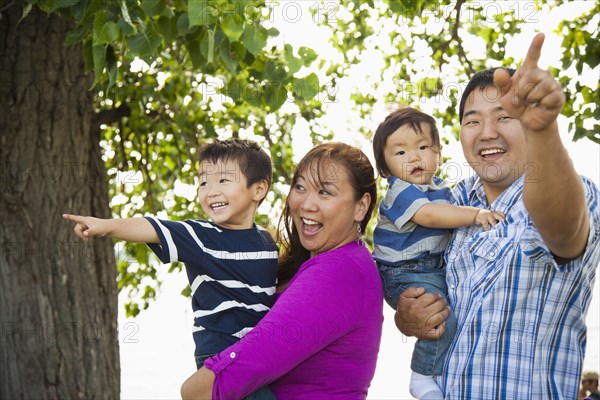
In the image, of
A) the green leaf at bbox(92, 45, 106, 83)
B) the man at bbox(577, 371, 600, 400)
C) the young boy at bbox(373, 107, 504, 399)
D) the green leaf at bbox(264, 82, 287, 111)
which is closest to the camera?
the young boy at bbox(373, 107, 504, 399)

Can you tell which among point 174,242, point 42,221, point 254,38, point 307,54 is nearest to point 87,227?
point 174,242

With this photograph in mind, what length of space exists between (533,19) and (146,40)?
3058 millimetres

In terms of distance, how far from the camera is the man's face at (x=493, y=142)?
2041 millimetres

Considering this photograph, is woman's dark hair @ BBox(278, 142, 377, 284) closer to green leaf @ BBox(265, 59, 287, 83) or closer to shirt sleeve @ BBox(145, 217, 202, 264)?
shirt sleeve @ BBox(145, 217, 202, 264)

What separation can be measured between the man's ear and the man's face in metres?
0.65

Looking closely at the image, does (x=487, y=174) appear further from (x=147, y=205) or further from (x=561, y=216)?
(x=147, y=205)

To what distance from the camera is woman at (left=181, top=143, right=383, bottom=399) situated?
1986mm

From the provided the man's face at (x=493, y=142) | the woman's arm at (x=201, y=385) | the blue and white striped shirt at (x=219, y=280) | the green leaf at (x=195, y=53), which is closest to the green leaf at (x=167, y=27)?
the green leaf at (x=195, y=53)

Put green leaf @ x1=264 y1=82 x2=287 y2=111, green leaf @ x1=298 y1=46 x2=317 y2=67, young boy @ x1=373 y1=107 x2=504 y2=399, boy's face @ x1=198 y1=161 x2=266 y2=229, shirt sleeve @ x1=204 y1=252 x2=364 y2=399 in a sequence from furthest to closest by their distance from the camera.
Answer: green leaf @ x1=264 y1=82 x2=287 y2=111, green leaf @ x1=298 y1=46 x2=317 y2=67, boy's face @ x1=198 y1=161 x2=266 y2=229, young boy @ x1=373 y1=107 x2=504 y2=399, shirt sleeve @ x1=204 y1=252 x2=364 y2=399

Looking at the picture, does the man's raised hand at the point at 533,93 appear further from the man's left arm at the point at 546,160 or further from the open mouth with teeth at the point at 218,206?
the open mouth with teeth at the point at 218,206

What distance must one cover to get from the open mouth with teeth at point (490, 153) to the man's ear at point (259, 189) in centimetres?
70

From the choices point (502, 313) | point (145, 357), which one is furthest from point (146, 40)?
point (145, 357)

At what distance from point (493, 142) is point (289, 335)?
2.27ft

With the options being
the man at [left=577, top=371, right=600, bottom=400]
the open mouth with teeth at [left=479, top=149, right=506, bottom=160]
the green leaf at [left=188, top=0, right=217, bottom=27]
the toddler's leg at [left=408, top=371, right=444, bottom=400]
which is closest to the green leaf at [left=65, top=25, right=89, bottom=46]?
the green leaf at [left=188, top=0, right=217, bottom=27]
